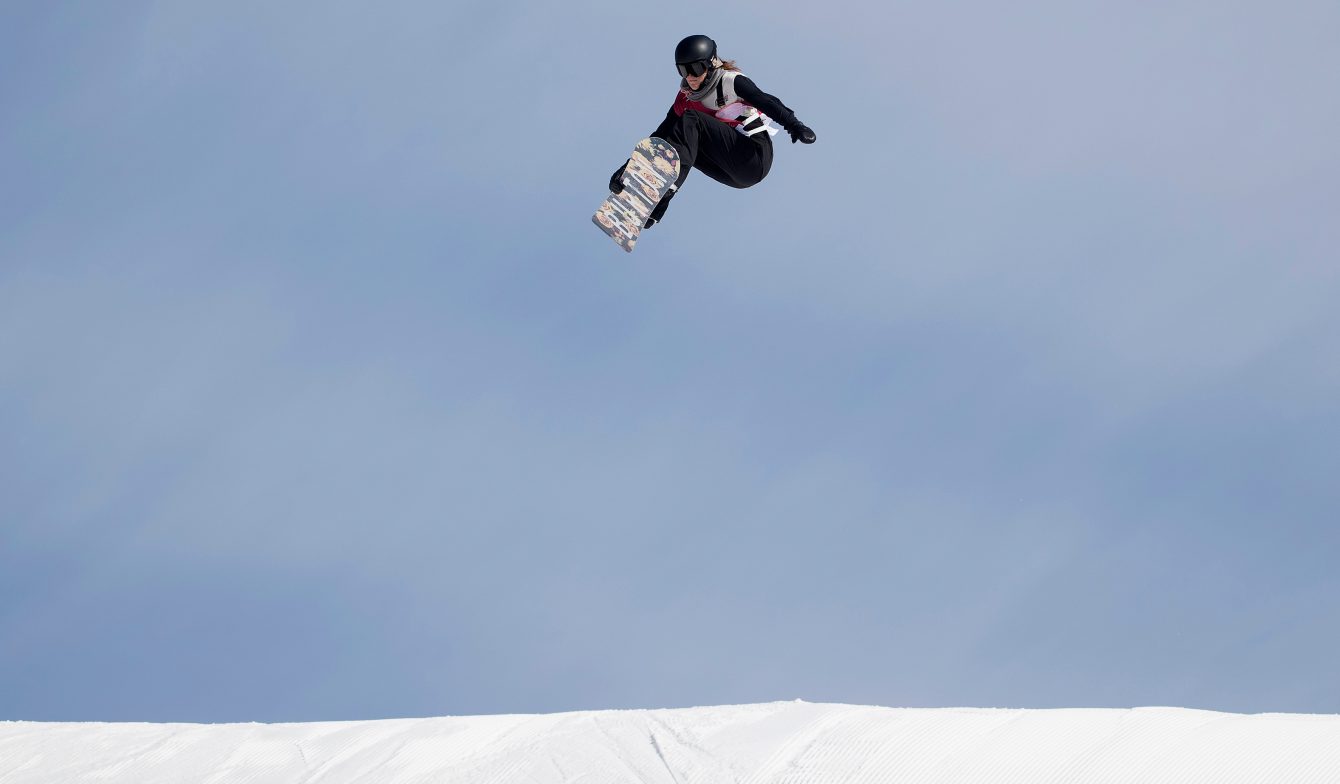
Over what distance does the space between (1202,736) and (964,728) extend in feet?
6.78

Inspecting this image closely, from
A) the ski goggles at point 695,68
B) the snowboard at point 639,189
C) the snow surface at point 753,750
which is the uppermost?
the ski goggles at point 695,68

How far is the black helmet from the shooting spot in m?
12.9

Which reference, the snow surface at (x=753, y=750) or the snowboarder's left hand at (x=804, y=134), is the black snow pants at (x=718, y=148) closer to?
the snowboarder's left hand at (x=804, y=134)

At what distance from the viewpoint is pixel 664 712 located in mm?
13688

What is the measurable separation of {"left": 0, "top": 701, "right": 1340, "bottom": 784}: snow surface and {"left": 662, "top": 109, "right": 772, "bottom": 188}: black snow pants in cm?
537

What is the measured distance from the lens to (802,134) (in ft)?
42.3

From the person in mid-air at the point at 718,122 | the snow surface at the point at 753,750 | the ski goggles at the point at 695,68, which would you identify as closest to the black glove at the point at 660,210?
the person in mid-air at the point at 718,122

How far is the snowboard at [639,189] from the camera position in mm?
13078

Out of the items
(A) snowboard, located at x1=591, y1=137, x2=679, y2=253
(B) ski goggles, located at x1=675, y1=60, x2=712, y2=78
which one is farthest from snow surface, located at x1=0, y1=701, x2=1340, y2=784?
(B) ski goggles, located at x1=675, y1=60, x2=712, y2=78

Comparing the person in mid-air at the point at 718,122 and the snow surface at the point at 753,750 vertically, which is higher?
the person in mid-air at the point at 718,122

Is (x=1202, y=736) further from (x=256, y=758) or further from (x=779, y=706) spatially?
(x=256, y=758)

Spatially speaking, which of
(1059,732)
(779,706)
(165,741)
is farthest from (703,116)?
(165,741)

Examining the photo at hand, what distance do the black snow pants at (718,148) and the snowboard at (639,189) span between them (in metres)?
0.17

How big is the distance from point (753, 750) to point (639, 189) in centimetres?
540
